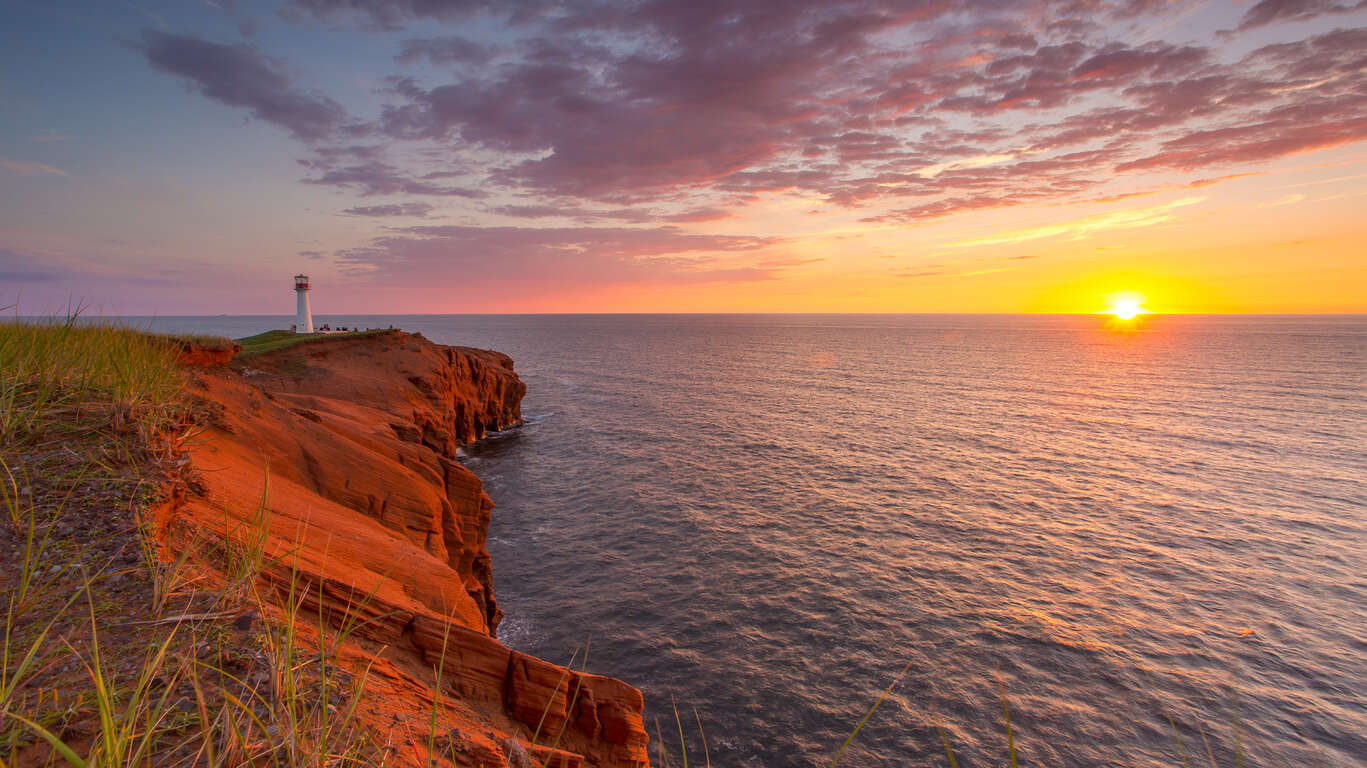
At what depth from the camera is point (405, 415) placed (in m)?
28.4

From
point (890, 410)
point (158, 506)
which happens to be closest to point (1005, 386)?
point (890, 410)

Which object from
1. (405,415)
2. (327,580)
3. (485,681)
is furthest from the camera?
(405,415)

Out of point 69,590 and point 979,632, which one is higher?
point 69,590

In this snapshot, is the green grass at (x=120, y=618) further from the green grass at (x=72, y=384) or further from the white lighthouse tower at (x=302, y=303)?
the white lighthouse tower at (x=302, y=303)

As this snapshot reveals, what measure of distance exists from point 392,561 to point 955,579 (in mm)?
21700

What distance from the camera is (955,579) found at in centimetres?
2403

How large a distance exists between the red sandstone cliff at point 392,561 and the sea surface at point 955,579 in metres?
1.32

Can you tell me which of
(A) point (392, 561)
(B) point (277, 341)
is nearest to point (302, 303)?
(B) point (277, 341)

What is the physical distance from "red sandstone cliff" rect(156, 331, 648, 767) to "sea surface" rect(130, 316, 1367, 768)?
132cm

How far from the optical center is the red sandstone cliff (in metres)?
6.00

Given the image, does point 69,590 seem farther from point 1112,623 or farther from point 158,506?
point 1112,623

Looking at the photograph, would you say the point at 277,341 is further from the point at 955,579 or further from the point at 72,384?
the point at 955,579

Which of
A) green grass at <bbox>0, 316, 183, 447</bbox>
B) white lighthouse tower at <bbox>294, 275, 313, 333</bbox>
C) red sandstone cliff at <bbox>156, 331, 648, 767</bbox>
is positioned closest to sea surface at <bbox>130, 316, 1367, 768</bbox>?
red sandstone cliff at <bbox>156, 331, 648, 767</bbox>

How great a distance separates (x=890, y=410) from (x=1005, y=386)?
27.7m
